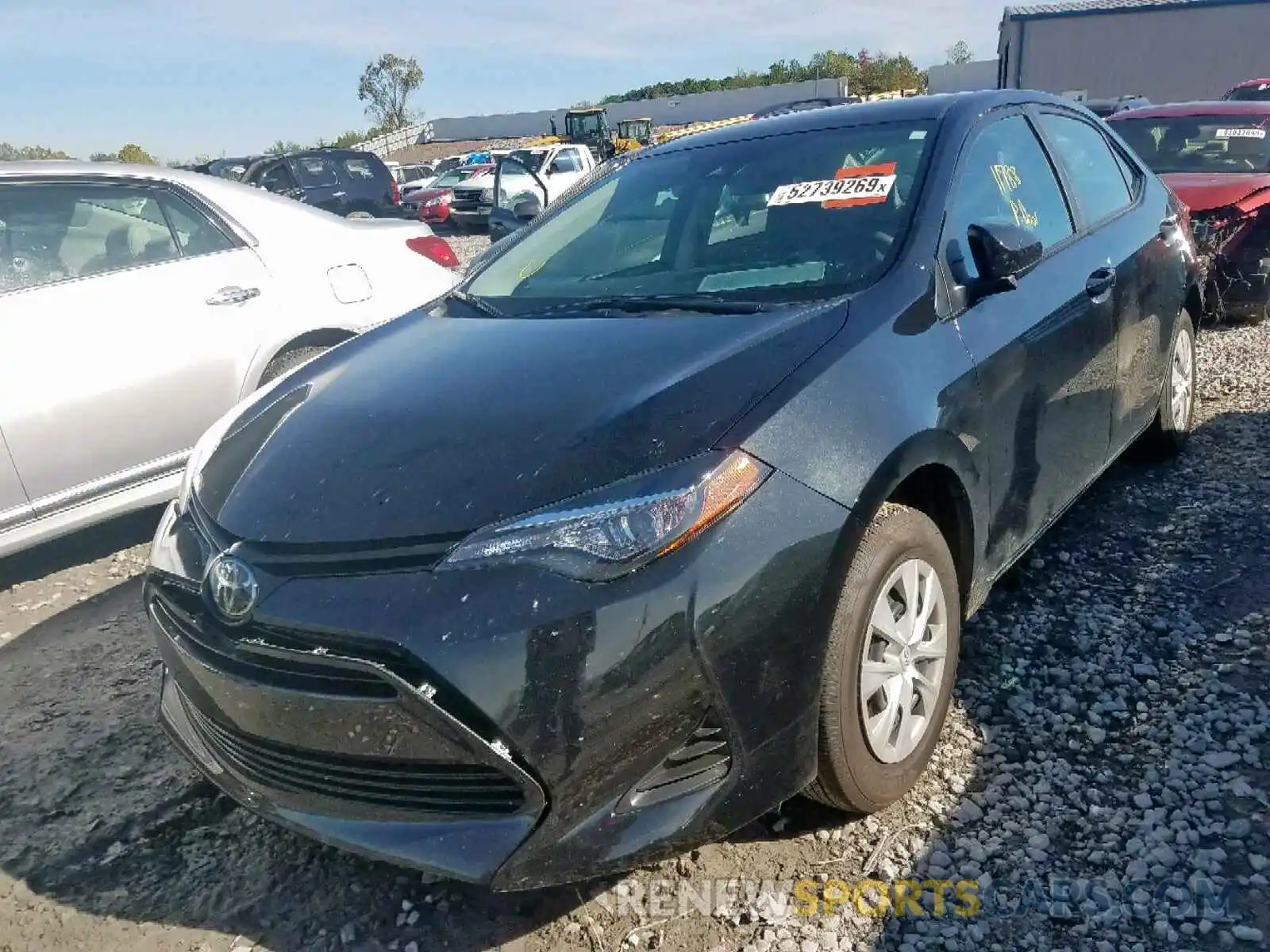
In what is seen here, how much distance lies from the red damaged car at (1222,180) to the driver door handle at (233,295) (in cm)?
501

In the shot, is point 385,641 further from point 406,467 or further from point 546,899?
point 546,899

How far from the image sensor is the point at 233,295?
436 centimetres

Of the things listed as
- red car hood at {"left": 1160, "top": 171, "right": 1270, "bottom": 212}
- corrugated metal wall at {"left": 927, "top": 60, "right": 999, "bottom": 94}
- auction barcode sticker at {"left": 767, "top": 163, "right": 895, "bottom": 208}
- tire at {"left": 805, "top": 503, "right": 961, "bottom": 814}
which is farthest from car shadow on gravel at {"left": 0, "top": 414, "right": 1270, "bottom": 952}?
corrugated metal wall at {"left": 927, "top": 60, "right": 999, "bottom": 94}

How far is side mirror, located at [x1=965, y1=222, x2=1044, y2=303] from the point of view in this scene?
266 centimetres

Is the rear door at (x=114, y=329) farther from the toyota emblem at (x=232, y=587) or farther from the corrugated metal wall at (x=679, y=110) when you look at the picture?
the corrugated metal wall at (x=679, y=110)

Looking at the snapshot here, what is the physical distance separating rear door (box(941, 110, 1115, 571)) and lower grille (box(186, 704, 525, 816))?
4.94 ft

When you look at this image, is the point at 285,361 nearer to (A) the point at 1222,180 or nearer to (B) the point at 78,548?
(B) the point at 78,548

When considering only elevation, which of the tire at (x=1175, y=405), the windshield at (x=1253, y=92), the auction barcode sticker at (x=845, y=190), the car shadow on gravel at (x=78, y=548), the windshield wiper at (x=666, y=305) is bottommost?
the car shadow on gravel at (x=78, y=548)

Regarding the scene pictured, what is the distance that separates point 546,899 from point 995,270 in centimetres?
193

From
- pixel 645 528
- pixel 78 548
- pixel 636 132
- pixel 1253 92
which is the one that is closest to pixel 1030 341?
pixel 645 528

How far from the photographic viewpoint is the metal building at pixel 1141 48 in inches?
1117

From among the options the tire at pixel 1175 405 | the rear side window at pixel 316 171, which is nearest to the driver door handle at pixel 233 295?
the tire at pixel 1175 405

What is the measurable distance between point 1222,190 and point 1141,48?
27240mm

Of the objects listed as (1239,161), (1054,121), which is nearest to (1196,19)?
(1239,161)
